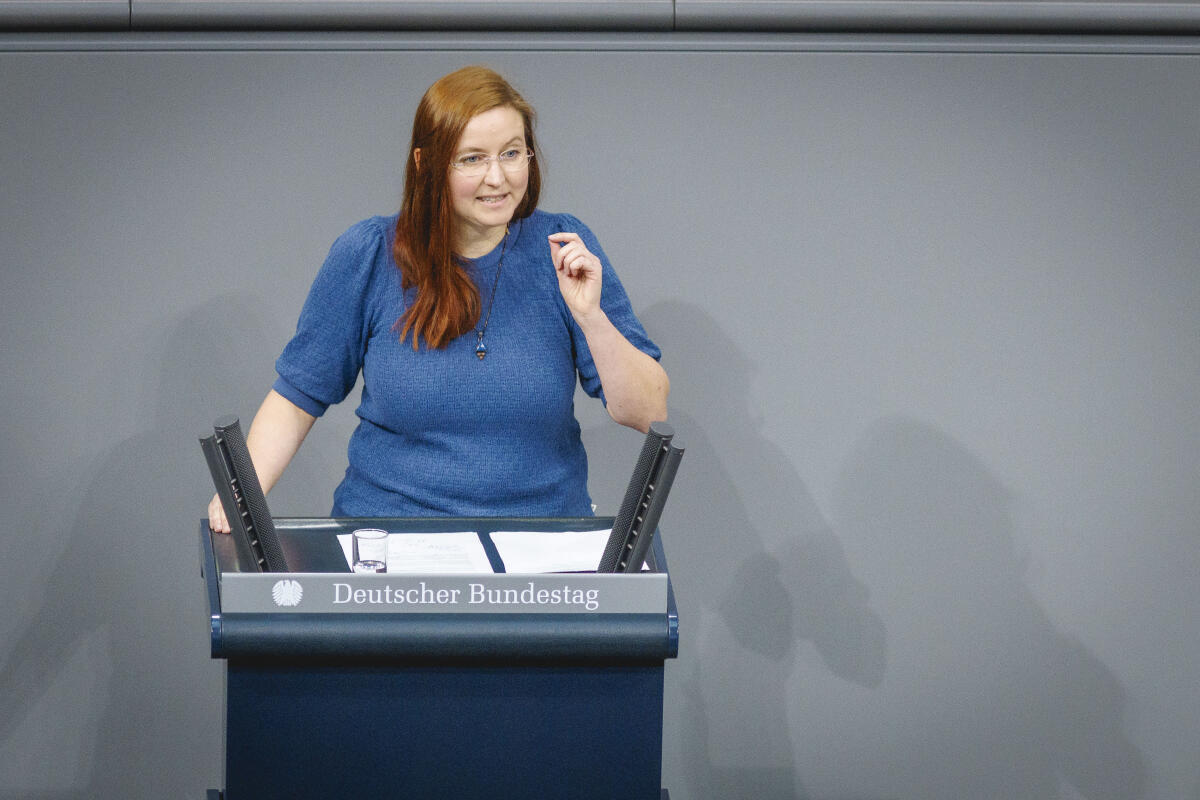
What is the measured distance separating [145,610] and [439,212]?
164 centimetres

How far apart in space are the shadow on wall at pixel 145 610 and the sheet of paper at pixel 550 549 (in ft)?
5.19

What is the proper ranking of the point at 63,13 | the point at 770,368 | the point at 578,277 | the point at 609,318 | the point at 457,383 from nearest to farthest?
the point at 578,277, the point at 457,383, the point at 609,318, the point at 63,13, the point at 770,368

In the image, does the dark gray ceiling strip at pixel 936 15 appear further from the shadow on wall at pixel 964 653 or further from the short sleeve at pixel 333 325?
the short sleeve at pixel 333 325

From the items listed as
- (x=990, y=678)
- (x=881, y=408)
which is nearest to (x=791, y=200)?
(x=881, y=408)

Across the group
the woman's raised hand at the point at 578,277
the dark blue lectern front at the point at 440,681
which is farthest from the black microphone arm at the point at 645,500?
the woman's raised hand at the point at 578,277

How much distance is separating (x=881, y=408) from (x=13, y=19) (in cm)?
225

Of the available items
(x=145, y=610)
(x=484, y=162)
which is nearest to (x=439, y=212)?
(x=484, y=162)

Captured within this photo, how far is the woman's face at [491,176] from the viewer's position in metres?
2.28

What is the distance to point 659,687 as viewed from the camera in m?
1.86

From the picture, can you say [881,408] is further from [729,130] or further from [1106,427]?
[729,130]

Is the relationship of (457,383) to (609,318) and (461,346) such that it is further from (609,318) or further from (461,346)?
(609,318)

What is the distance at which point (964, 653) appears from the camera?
140 inches

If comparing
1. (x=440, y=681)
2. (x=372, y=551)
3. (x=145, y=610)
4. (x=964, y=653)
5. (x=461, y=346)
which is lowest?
(x=440, y=681)

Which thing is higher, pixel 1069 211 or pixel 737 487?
pixel 1069 211
